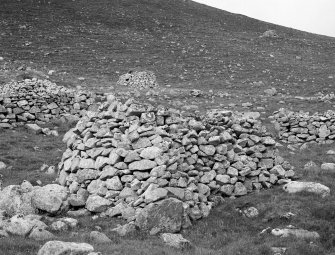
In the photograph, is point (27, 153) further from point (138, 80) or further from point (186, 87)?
point (186, 87)

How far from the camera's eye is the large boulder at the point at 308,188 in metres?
14.1

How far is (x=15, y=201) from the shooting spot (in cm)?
1282

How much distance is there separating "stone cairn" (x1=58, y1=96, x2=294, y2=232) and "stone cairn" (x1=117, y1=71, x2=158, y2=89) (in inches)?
842

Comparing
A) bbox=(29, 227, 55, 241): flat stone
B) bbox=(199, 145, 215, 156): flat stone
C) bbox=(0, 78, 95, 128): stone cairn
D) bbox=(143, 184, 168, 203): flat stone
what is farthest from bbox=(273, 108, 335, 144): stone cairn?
bbox=(29, 227, 55, 241): flat stone

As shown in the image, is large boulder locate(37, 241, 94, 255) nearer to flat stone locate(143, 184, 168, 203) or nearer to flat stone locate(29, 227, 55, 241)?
flat stone locate(29, 227, 55, 241)

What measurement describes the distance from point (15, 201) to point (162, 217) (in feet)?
14.3

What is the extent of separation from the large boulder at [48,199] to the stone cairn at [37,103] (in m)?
10.8

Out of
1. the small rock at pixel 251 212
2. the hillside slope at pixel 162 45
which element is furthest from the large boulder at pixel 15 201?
the hillside slope at pixel 162 45

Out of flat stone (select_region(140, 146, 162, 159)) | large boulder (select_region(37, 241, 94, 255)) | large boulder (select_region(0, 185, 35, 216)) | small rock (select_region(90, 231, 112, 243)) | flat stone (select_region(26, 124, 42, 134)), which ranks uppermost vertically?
flat stone (select_region(140, 146, 162, 159))

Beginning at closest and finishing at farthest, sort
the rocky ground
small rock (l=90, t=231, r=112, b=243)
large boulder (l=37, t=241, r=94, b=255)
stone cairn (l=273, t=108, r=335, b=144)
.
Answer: large boulder (l=37, t=241, r=94, b=255)
small rock (l=90, t=231, r=112, b=243)
the rocky ground
stone cairn (l=273, t=108, r=335, b=144)

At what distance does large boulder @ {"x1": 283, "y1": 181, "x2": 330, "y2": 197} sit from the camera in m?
14.1

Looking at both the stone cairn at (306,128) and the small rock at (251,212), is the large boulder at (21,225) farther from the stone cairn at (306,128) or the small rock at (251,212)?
the stone cairn at (306,128)

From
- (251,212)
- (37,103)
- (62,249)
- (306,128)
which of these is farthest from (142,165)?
(306,128)

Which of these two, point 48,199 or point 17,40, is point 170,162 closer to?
point 48,199
